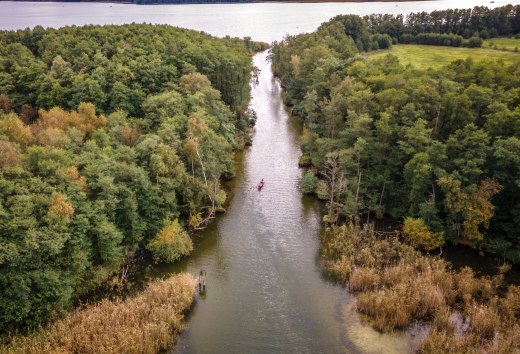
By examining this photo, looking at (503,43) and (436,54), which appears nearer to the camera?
(436,54)

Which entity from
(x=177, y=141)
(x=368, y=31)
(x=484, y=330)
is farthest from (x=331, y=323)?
(x=368, y=31)

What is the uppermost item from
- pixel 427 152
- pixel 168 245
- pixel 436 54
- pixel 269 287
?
pixel 436 54

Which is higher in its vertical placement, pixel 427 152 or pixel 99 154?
pixel 427 152

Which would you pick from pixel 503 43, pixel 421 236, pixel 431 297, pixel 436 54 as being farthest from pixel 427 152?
pixel 503 43

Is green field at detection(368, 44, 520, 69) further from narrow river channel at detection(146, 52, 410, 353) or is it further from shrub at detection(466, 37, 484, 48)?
narrow river channel at detection(146, 52, 410, 353)

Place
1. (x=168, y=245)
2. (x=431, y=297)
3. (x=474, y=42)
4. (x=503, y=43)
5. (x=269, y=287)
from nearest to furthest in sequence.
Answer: (x=431, y=297)
(x=269, y=287)
(x=168, y=245)
(x=503, y=43)
(x=474, y=42)

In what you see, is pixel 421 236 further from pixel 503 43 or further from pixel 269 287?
pixel 503 43

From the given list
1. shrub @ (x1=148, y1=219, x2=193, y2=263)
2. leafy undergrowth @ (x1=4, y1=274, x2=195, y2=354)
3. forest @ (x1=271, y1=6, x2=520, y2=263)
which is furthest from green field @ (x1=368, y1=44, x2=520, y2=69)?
leafy undergrowth @ (x1=4, y1=274, x2=195, y2=354)

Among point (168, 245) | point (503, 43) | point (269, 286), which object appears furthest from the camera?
point (503, 43)
